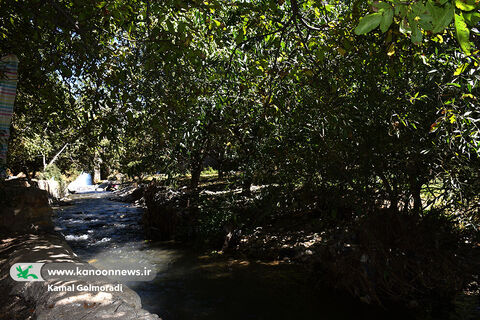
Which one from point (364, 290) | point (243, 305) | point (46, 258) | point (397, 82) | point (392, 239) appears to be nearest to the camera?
point (46, 258)

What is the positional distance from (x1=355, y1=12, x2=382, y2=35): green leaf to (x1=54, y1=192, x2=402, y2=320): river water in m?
5.81

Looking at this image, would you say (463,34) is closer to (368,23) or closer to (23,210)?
(368,23)

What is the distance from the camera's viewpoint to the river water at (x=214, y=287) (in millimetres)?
6258

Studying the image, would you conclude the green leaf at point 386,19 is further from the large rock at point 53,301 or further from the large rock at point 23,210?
the large rock at point 23,210

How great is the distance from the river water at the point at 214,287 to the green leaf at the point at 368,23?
581cm

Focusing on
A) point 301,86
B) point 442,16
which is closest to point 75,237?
point 301,86

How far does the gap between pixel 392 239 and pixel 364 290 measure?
3.93 feet

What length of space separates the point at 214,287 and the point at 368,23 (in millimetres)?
7211

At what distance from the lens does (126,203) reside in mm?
22656

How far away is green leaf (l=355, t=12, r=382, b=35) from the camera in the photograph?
1.45 metres

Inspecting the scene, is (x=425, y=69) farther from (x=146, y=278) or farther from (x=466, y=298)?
(x=146, y=278)

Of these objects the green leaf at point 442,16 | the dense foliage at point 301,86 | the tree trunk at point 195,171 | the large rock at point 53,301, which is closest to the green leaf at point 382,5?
the green leaf at point 442,16

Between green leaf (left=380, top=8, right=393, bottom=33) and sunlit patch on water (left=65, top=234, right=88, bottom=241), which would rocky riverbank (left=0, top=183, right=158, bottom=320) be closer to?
green leaf (left=380, top=8, right=393, bottom=33)

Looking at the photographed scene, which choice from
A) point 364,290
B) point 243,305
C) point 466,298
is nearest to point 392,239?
point 364,290
